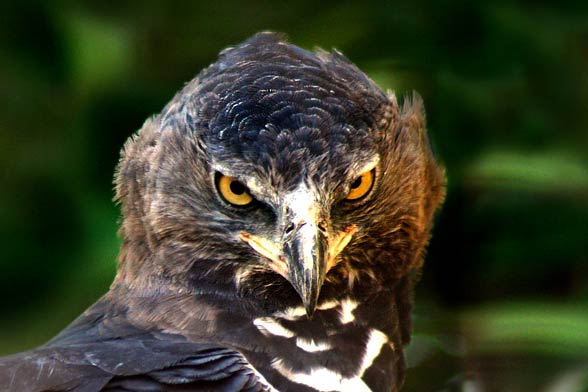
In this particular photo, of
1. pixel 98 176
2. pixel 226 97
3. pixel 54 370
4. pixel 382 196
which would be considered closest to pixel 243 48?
pixel 226 97

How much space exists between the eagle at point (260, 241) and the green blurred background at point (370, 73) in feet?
4.38

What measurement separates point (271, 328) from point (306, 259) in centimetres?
30

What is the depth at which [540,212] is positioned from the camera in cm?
493

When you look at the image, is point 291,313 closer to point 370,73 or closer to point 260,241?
point 260,241

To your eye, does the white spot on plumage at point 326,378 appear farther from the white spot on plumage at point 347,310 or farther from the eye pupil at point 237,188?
the eye pupil at point 237,188

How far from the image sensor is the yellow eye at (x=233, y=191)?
3281mm

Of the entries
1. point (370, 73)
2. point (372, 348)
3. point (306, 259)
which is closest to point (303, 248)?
point (306, 259)

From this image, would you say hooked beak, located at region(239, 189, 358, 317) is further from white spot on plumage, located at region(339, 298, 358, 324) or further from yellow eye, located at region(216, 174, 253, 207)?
white spot on plumage, located at region(339, 298, 358, 324)

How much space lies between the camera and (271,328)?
3.34 metres

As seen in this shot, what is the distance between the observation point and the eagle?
314 cm

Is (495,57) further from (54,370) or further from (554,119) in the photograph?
(54,370)

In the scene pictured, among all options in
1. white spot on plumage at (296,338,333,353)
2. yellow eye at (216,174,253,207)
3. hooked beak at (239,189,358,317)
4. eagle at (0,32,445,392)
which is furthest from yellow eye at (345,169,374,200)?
white spot on plumage at (296,338,333,353)

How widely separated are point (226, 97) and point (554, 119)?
202 centimetres

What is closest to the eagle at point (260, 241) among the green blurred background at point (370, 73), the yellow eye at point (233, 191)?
the yellow eye at point (233, 191)
